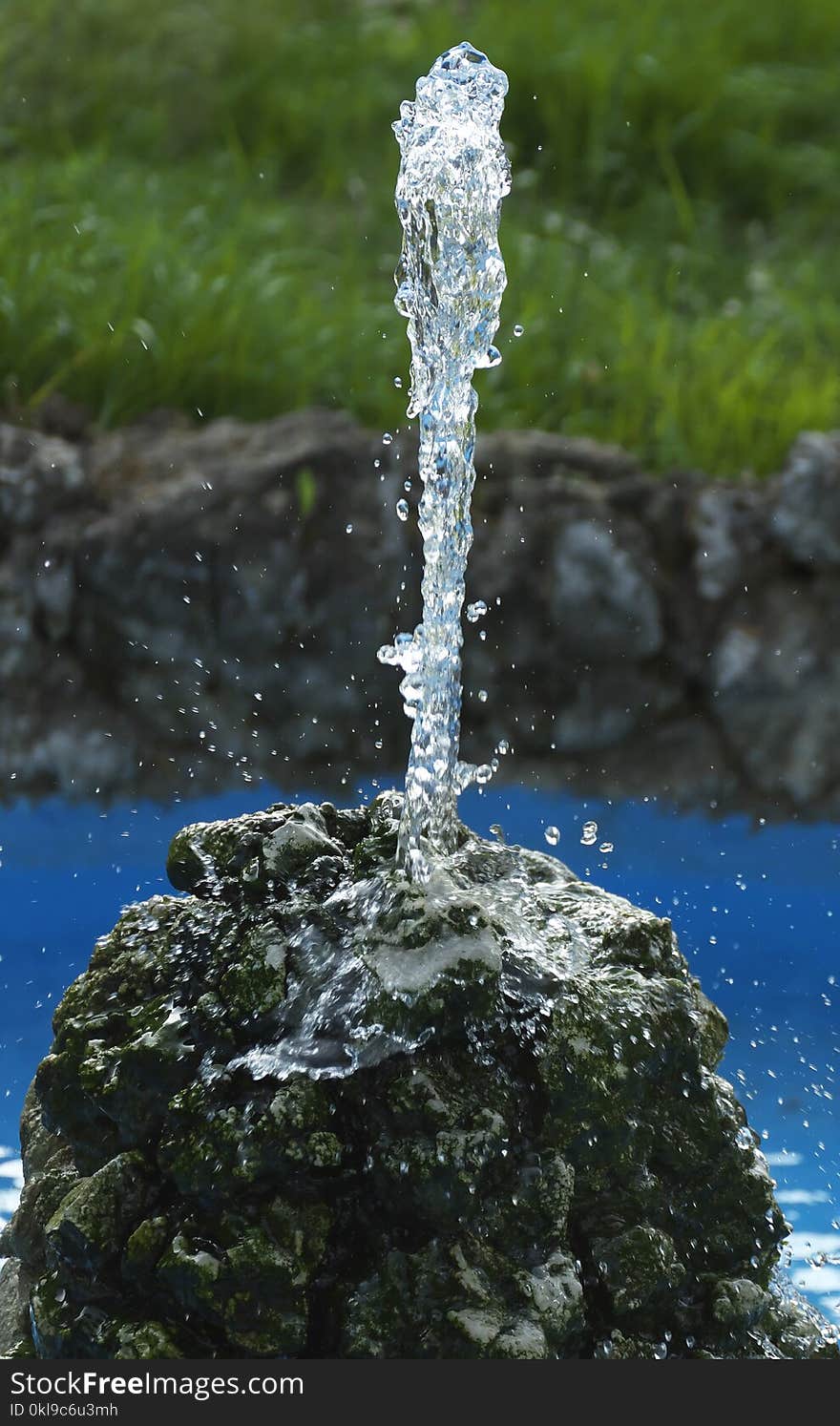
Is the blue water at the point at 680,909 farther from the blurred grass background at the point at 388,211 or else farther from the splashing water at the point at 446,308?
the splashing water at the point at 446,308

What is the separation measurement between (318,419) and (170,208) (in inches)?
70.8

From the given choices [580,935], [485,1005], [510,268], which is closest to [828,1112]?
[580,935]

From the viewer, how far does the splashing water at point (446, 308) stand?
294 centimetres

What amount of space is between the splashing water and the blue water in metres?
1.55

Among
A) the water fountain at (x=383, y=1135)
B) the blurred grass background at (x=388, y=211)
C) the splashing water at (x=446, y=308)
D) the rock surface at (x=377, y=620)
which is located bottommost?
the water fountain at (x=383, y=1135)

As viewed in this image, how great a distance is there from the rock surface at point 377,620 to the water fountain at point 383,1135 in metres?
2.98

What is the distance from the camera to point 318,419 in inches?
230

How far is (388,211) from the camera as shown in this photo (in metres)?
7.21

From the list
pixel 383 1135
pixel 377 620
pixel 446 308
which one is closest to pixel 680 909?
pixel 377 620

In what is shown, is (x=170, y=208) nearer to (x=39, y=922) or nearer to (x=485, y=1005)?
(x=39, y=922)

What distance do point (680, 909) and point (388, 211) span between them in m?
3.67

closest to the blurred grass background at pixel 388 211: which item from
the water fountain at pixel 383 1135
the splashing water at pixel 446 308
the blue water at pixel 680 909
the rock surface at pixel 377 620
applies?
the rock surface at pixel 377 620

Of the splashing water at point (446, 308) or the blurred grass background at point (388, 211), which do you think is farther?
the blurred grass background at point (388, 211)

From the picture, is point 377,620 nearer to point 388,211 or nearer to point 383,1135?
point 388,211
